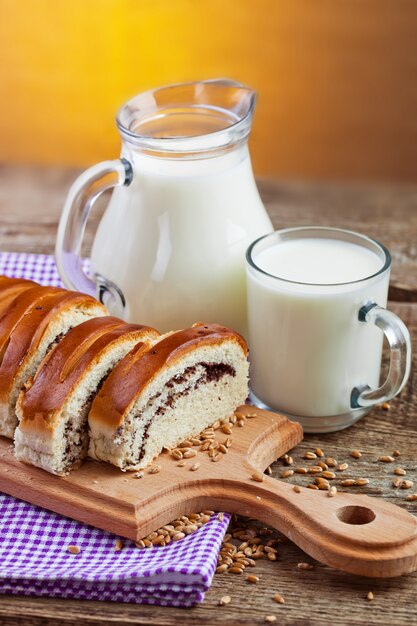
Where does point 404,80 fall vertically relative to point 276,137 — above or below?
above

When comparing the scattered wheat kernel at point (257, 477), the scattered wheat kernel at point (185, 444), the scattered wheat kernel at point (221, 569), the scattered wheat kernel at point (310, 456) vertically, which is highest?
the scattered wheat kernel at point (257, 477)

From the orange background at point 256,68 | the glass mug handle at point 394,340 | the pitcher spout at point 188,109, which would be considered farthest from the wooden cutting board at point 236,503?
the orange background at point 256,68

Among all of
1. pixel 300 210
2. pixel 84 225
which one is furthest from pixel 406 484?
pixel 300 210

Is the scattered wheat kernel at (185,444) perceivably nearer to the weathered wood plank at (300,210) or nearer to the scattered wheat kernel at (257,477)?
the scattered wheat kernel at (257,477)

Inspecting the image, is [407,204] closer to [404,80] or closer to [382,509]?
[404,80]

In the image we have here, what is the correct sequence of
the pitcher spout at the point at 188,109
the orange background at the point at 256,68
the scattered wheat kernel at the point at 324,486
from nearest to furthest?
the scattered wheat kernel at the point at 324,486
the pitcher spout at the point at 188,109
the orange background at the point at 256,68

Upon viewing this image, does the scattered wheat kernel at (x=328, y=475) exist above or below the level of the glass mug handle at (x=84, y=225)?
below

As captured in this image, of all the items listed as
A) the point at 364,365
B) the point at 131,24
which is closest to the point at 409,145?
the point at 131,24
